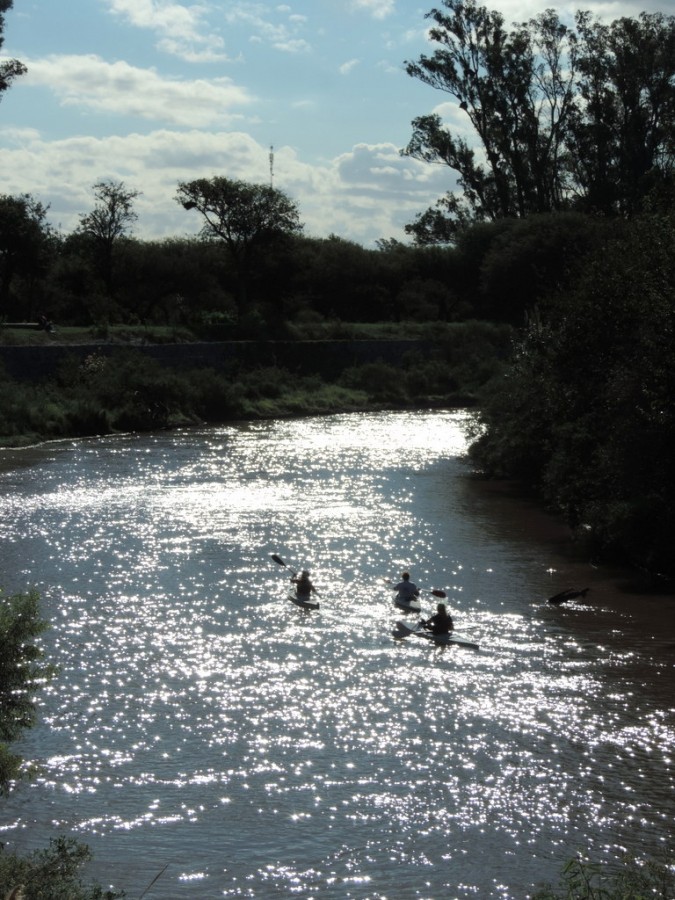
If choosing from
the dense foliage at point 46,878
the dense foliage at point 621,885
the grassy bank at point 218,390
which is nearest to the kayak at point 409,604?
the dense foliage at point 621,885

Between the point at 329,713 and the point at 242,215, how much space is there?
197ft

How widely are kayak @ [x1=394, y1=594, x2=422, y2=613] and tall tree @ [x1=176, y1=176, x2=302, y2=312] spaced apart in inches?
2122

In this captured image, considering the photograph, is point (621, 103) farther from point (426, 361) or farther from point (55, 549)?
point (55, 549)

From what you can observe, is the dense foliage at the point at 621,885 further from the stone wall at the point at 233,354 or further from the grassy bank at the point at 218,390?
the stone wall at the point at 233,354

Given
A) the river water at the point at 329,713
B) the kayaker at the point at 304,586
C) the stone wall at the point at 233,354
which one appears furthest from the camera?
the stone wall at the point at 233,354

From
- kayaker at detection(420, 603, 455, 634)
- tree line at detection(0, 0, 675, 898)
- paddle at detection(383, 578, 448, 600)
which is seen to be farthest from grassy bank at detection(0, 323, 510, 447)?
kayaker at detection(420, 603, 455, 634)

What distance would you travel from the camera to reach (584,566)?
27.0 meters

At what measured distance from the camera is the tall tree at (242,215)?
2874 inches

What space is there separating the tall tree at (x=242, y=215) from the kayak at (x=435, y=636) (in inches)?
2181

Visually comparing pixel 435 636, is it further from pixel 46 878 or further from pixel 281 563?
pixel 46 878

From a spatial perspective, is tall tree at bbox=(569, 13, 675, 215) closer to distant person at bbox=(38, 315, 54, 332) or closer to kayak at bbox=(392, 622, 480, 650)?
distant person at bbox=(38, 315, 54, 332)

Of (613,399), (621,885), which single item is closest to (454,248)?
(613,399)

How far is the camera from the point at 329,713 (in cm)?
1712

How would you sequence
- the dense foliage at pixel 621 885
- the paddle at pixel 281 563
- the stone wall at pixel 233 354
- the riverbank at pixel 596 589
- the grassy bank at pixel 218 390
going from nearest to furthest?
the dense foliage at pixel 621 885, the riverbank at pixel 596 589, the paddle at pixel 281 563, the grassy bank at pixel 218 390, the stone wall at pixel 233 354
